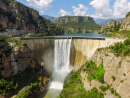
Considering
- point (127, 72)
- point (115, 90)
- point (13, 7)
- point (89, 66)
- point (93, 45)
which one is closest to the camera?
point (127, 72)

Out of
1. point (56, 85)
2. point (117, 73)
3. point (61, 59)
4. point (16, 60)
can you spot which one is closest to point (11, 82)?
point (16, 60)

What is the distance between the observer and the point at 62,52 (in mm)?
25172

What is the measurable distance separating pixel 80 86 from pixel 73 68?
7.02 metres

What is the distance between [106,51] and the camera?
59.5 ft

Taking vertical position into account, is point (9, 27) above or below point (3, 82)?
above

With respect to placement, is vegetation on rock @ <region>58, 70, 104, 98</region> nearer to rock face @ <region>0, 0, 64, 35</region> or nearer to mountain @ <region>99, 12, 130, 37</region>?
mountain @ <region>99, 12, 130, 37</region>

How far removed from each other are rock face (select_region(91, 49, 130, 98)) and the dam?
272 inches

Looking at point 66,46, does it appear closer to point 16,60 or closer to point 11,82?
point 16,60

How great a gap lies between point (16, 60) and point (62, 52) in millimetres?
11748

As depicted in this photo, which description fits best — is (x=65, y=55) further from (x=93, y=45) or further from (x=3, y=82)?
(x=3, y=82)

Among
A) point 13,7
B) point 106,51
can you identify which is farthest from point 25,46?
point 13,7

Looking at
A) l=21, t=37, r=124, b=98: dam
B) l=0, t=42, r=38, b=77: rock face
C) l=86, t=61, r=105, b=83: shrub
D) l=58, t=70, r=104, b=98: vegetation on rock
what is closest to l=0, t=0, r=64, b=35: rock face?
l=21, t=37, r=124, b=98: dam

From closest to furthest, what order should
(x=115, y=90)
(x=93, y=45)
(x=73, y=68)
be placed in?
(x=115, y=90) < (x=93, y=45) < (x=73, y=68)

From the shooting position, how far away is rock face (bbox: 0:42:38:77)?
1875cm
